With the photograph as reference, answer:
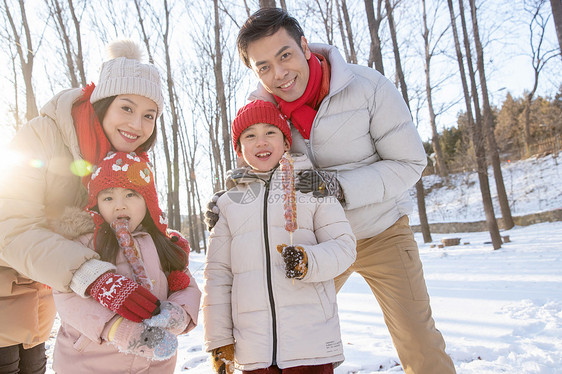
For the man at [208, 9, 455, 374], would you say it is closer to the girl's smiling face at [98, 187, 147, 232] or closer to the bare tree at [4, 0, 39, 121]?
the girl's smiling face at [98, 187, 147, 232]

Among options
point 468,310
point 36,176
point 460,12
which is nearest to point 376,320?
point 468,310

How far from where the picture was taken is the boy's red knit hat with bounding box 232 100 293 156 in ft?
6.53

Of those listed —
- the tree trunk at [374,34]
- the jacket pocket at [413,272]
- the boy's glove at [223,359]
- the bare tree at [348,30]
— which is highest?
the bare tree at [348,30]

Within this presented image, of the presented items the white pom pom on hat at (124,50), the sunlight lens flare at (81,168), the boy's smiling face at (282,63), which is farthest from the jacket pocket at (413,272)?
the white pom pom on hat at (124,50)

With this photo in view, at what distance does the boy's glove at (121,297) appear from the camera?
4.50 feet

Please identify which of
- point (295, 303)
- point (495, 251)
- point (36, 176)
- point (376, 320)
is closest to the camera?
point (36, 176)


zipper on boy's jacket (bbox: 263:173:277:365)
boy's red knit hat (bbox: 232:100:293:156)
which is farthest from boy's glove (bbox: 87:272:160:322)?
boy's red knit hat (bbox: 232:100:293:156)

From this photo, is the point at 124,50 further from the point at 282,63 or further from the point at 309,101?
the point at 309,101

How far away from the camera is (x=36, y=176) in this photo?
62.2 inches

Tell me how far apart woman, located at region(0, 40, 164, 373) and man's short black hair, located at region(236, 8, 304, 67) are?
62 centimetres

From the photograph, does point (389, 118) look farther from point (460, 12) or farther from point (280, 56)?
point (460, 12)

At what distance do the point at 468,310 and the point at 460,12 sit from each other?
8.79m

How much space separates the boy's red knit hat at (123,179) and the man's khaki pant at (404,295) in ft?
4.11

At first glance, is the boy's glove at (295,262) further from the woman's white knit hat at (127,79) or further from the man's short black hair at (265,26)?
the man's short black hair at (265,26)
